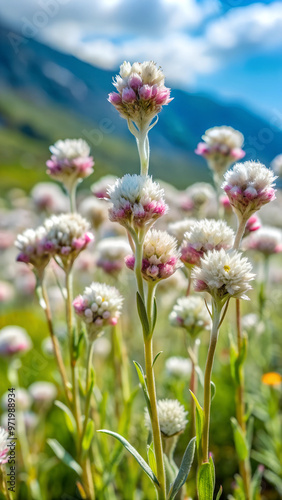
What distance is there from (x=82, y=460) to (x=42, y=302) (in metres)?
0.42

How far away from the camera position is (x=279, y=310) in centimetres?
336

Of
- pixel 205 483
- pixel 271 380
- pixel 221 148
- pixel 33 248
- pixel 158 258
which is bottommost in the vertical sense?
pixel 205 483

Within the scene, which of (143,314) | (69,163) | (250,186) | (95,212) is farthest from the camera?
(95,212)

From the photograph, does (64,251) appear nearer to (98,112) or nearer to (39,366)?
(39,366)

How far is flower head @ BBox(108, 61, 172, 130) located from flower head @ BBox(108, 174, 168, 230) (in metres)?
0.14

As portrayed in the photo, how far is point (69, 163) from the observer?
1.35 m

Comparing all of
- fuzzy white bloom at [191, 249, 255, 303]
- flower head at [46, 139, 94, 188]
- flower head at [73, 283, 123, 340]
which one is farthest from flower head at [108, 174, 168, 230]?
flower head at [46, 139, 94, 188]

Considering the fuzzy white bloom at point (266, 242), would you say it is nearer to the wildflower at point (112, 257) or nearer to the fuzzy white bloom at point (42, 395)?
the wildflower at point (112, 257)

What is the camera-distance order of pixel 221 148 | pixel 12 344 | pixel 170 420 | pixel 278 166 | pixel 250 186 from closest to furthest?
pixel 250 186, pixel 170 420, pixel 221 148, pixel 12 344, pixel 278 166

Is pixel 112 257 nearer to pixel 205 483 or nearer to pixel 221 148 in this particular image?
pixel 221 148

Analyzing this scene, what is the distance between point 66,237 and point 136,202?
15.4 inches

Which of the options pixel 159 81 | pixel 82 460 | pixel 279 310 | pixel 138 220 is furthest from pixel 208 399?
pixel 279 310

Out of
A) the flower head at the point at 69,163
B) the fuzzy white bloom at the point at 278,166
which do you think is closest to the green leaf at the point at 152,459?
the flower head at the point at 69,163

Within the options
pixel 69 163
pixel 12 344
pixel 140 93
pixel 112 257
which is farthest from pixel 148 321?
pixel 12 344
